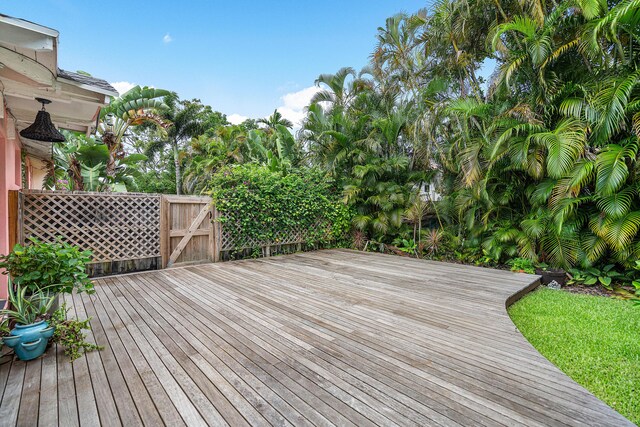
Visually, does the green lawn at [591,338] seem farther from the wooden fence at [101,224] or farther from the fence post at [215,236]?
the wooden fence at [101,224]

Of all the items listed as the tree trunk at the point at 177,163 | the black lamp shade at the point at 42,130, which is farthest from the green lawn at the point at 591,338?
the tree trunk at the point at 177,163

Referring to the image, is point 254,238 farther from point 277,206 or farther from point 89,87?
point 89,87

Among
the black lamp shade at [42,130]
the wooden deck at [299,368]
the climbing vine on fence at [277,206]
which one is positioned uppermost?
the black lamp shade at [42,130]

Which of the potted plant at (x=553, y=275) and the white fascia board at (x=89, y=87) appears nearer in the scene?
the white fascia board at (x=89, y=87)

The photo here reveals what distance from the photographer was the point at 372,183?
7602mm

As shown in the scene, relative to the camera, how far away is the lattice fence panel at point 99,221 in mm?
4449

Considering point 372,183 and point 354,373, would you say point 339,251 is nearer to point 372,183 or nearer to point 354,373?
point 372,183

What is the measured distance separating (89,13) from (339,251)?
1026 centimetres

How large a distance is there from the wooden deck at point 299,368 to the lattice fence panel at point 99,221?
4.73 feet

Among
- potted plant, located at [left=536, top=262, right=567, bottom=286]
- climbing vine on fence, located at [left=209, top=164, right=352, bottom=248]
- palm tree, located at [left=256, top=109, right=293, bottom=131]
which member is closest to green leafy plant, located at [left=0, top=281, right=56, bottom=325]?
climbing vine on fence, located at [left=209, top=164, right=352, bottom=248]

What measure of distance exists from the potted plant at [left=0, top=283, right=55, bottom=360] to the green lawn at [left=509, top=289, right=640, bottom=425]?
4121 millimetres

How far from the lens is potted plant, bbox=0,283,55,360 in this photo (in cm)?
213

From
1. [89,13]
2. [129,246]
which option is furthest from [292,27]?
[129,246]

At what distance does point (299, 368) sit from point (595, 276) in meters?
5.43
